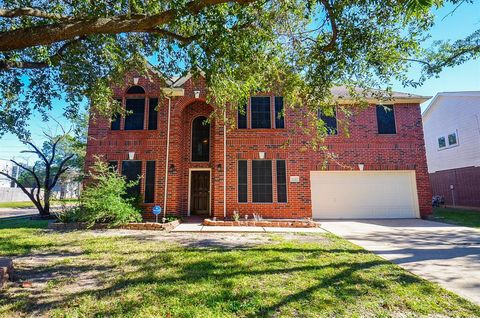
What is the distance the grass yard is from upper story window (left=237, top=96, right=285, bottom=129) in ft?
20.7

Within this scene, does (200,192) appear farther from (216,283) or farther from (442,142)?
(442,142)

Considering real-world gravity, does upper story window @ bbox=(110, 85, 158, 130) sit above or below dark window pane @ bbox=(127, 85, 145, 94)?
below

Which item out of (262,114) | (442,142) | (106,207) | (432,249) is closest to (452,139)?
(442,142)

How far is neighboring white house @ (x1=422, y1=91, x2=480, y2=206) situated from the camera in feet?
51.3

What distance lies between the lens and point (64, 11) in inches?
236

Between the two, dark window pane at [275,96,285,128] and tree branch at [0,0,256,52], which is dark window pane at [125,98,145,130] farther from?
tree branch at [0,0,256,52]

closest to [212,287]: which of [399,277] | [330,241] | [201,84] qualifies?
[399,277]

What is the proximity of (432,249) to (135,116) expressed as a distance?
11.9 metres

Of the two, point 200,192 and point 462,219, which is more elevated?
point 200,192

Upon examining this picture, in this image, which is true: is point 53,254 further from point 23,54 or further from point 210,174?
point 210,174

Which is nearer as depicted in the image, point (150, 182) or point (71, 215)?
point (71, 215)

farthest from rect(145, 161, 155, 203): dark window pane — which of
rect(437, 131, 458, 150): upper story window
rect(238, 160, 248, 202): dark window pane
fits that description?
rect(437, 131, 458, 150): upper story window

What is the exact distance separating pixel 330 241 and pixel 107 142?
10216mm

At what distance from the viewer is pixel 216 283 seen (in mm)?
3883
